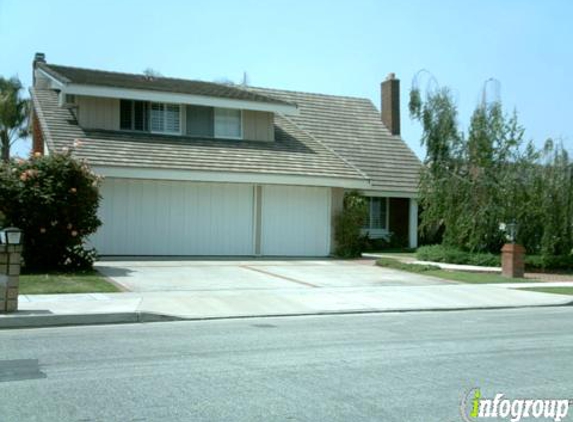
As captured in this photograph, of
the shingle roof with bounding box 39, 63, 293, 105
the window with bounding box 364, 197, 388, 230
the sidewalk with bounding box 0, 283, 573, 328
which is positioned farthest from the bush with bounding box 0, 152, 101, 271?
the window with bounding box 364, 197, 388, 230

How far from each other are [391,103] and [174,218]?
15.3 meters

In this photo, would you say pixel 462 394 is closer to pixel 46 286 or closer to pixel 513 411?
pixel 513 411

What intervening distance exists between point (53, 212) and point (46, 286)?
2.87 metres

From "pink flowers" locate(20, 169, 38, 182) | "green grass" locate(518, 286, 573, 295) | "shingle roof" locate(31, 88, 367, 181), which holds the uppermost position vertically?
"shingle roof" locate(31, 88, 367, 181)

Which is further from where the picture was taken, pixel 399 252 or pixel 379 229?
pixel 379 229

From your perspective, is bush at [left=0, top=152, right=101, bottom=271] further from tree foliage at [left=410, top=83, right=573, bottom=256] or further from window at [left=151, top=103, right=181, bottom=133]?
tree foliage at [left=410, top=83, right=573, bottom=256]

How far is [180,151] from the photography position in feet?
76.9

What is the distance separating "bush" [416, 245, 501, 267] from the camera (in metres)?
23.3

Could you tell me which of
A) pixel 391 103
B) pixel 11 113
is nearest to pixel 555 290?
pixel 391 103

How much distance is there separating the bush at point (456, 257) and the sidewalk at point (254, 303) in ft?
16.5

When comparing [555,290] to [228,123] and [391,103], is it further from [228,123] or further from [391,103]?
[391,103]

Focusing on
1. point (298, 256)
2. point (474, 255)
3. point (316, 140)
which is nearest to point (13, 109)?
point (316, 140)

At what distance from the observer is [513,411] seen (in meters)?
6.62

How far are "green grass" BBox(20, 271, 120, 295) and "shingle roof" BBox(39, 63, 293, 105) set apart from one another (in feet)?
28.6
